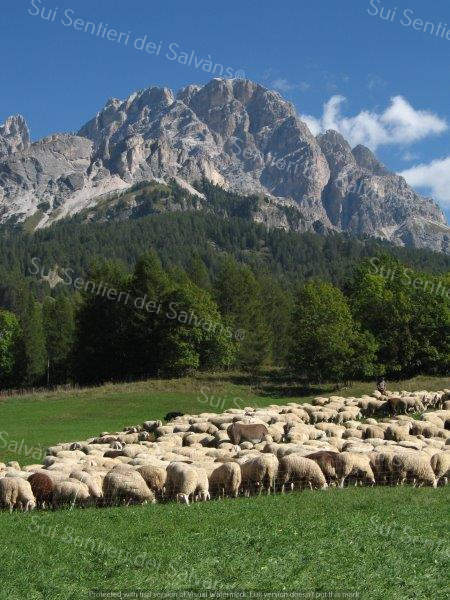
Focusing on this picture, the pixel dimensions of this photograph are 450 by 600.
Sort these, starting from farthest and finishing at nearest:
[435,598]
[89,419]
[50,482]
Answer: [89,419]
[50,482]
[435,598]

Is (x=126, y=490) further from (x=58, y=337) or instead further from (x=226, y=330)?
(x=58, y=337)

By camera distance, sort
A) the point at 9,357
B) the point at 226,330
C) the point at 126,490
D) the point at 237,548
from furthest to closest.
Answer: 1. the point at 9,357
2. the point at 226,330
3. the point at 126,490
4. the point at 237,548

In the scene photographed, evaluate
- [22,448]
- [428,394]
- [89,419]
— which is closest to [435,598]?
[22,448]

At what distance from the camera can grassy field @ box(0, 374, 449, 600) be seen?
10.5 metres

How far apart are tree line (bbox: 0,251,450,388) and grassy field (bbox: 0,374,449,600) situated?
42.1m

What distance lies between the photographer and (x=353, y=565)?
11172 millimetres

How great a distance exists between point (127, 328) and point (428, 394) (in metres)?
36.9

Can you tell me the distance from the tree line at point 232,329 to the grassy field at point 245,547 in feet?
138

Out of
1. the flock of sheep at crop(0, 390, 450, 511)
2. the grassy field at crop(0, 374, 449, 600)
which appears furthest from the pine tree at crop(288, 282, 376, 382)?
the grassy field at crop(0, 374, 449, 600)

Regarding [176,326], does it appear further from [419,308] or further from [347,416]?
[347,416]

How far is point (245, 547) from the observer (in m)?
12.3

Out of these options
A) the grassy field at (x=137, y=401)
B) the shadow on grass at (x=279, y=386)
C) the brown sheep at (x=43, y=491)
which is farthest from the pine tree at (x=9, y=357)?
the brown sheep at (x=43, y=491)

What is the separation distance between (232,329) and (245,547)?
216ft

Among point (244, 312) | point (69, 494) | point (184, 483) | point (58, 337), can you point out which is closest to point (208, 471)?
point (184, 483)
